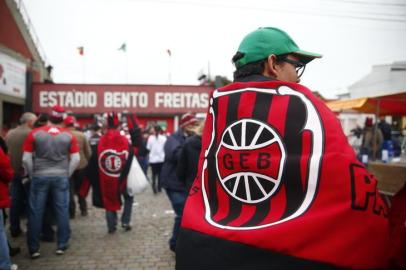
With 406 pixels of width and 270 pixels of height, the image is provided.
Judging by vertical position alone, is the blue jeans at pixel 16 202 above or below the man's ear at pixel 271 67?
below

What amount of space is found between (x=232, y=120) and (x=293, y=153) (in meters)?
0.32

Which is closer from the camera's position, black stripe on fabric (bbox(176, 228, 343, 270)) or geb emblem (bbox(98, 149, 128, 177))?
black stripe on fabric (bbox(176, 228, 343, 270))

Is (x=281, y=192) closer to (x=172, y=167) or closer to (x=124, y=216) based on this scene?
(x=172, y=167)

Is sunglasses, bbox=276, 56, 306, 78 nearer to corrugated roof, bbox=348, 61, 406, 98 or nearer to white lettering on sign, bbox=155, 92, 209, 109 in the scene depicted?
corrugated roof, bbox=348, 61, 406, 98

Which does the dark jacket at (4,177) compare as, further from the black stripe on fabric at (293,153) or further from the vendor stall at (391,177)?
the vendor stall at (391,177)

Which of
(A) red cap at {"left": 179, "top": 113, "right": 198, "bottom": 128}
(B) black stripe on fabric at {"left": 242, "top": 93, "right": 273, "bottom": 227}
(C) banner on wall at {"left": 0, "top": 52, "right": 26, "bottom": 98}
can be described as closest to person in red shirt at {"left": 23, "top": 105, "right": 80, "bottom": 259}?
(A) red cap at {"left": 179, "top": 113, "right": 198, "bottom": 128}

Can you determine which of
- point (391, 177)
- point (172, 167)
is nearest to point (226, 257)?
point (391, 177)

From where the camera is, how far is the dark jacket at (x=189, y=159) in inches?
187

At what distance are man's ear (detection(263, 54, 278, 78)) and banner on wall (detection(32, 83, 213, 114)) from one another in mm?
21235

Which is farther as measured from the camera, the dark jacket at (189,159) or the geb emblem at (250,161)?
the dark jacket at (189,159)

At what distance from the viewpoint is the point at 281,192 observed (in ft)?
4.49

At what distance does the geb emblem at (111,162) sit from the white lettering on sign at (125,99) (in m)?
16.9

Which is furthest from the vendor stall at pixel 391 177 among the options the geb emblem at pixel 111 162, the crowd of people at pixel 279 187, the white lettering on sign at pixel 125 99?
the white lettering on sign at pixel 125 99

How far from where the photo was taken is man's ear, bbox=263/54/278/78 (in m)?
1.57
